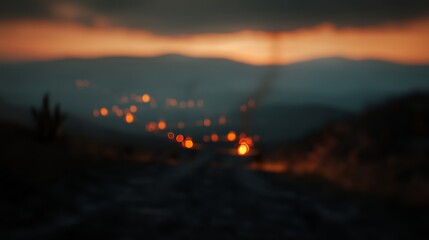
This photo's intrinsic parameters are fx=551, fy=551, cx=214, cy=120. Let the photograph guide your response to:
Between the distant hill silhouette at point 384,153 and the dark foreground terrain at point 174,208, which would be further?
the distant hill silhouette at point 384,153

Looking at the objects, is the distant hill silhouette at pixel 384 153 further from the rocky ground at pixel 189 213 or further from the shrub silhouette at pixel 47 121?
the shrub silhouette at pixel 47 121

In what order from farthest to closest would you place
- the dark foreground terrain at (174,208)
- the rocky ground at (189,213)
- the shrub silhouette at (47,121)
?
the shrub silhouette at (47,121) < the dark foreground terrain at (174,208) < the rocky ground at (189,213)

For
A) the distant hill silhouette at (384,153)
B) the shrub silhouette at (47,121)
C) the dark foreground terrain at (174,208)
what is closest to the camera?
the dark foreground terrain at (174,208)

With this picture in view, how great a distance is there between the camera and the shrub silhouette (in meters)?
24.0

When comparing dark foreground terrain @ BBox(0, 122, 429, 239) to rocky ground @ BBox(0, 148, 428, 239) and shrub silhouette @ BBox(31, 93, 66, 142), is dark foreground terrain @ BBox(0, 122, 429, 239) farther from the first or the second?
shrub silhouette @ BBox(31, 93, 66, 142)

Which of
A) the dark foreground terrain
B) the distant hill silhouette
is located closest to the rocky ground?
the dark foreground terrain

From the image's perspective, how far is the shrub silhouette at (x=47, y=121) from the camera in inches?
945

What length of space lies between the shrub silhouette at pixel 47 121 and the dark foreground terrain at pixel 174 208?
2978 millimetres

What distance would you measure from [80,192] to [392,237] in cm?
898

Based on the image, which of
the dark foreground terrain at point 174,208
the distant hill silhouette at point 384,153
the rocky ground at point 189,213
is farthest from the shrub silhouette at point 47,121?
the distant hill silhouette at point 384,153

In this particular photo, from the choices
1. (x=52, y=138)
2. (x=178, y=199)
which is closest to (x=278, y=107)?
(x=52, y=138)

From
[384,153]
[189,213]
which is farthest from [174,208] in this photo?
[384,153]

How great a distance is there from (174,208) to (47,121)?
1447 centimetres

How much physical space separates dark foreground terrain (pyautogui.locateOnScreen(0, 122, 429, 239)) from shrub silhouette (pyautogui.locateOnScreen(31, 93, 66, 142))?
9.77ft
